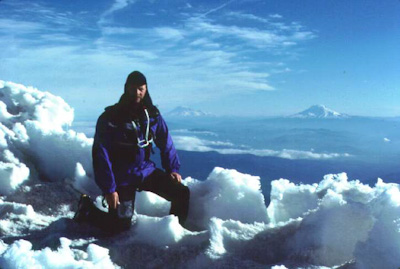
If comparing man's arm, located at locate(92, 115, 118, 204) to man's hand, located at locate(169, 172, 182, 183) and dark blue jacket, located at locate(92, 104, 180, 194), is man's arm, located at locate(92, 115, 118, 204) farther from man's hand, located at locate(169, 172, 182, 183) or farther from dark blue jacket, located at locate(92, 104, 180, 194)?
man's hand, located at locate(169, 172, 182, 183)

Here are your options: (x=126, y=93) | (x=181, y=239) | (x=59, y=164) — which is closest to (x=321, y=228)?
(x=181, y=239)

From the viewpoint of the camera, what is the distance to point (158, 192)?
5.05m

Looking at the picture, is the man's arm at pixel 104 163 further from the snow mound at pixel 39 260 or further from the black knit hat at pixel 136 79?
the snow mound at pixel 39 260

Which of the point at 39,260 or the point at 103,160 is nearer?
the point at 39,260

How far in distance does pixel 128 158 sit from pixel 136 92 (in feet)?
2.99

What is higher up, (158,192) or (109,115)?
(109,115)

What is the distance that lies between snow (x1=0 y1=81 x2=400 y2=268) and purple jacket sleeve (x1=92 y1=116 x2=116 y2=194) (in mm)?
601

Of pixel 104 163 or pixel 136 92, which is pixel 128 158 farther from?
pixel 136 92

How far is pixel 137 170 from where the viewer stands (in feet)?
16.4

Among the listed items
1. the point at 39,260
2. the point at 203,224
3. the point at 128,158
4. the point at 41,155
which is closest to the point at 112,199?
the point at 128,158

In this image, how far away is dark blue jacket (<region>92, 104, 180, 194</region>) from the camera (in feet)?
15.2

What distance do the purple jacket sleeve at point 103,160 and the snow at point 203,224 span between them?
60 cm

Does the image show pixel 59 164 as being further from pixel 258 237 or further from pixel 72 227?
pixel 258 237

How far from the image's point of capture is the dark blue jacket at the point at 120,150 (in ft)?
15.2
